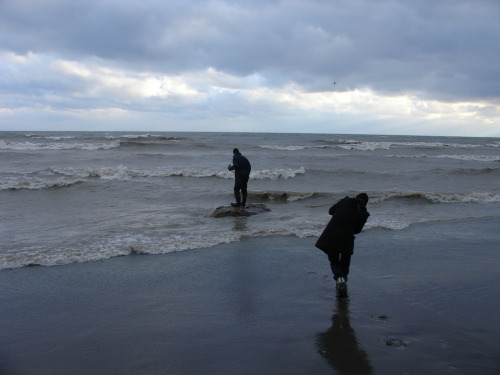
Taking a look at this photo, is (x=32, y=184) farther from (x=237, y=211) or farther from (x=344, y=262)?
(x=344, y=262)

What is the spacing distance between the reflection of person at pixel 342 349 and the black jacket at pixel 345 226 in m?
0.93

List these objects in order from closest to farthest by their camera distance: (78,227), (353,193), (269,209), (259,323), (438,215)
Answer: (259,323) < (78,227) < (438,215) < (269,209) < (353,193)

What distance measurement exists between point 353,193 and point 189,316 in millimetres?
11968

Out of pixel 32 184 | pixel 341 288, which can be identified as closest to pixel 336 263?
pixel 341 288

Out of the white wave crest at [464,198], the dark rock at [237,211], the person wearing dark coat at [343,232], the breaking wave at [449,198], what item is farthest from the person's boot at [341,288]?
the white wave crest at [464,198]

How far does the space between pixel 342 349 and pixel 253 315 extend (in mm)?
1132

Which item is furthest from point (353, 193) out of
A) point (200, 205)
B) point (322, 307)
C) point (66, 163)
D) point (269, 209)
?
point (66, 163)

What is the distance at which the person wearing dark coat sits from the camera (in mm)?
5027

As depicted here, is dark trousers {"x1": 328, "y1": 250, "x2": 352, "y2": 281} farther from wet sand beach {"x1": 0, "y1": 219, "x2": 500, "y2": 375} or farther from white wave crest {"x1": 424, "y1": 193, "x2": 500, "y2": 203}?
white wave crest {"x1": 424, "y1": 193, "x2": 500, "y2": 203}

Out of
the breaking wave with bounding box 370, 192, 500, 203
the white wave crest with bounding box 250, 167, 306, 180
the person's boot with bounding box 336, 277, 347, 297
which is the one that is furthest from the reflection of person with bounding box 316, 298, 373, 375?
the white wave crest with bounding box 250, 167, 306, 180

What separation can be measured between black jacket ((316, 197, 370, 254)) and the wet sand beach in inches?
24.8

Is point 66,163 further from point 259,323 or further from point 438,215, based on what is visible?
point 259,323

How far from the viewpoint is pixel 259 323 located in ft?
14.1

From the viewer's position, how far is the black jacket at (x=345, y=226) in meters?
5.03
